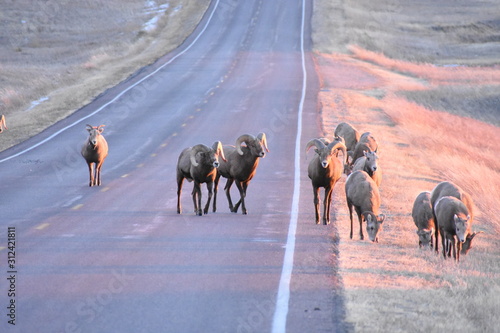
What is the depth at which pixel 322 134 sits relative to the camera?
30141mm

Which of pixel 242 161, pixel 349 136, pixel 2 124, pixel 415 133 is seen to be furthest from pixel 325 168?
pixel 2 124

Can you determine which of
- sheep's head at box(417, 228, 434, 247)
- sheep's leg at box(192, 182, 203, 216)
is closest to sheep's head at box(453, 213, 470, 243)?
sheep's head at box(417, 228, 434, 247)

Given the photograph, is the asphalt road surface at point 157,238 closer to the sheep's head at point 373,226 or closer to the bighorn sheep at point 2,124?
the sheep's head at point 373,226

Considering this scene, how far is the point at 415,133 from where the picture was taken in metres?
33.3

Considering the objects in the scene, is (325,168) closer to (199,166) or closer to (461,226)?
(199,166)

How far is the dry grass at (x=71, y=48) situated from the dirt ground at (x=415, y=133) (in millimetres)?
12329

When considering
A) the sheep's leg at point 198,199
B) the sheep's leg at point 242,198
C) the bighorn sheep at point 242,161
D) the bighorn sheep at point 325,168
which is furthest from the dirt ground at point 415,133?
the sheep's leg at point 198,199

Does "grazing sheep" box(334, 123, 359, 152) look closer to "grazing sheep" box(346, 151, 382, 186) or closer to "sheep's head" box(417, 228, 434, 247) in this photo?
"grazing sheep" box(346, 151, 382, 186)

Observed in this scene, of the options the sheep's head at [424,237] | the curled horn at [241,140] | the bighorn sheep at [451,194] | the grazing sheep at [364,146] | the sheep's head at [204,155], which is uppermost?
the curled horn at [241,140]

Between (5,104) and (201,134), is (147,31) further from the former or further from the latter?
(201,134)

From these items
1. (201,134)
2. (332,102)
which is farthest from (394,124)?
(201,134)

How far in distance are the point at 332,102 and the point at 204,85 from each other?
364 inches

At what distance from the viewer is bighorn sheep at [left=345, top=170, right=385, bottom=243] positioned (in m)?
16.0

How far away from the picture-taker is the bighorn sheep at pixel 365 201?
16.0 m
